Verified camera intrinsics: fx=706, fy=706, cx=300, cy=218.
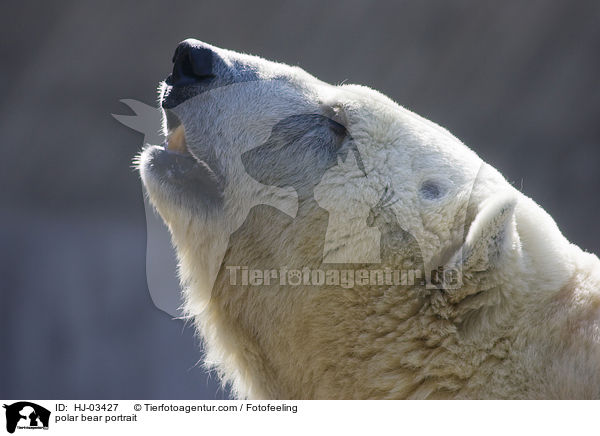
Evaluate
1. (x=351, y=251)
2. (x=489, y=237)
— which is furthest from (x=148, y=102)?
(x=489, y=237)

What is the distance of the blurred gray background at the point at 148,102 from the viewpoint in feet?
16.7

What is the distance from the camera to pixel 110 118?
5.36 m

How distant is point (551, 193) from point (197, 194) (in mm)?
4307

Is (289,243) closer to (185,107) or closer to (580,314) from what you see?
(185,107)

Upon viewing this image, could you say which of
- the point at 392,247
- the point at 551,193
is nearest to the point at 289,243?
the point at 392,247

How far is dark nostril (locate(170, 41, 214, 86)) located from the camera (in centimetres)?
209

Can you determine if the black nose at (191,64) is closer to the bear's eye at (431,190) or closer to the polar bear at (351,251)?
the polar bear at (351,251)

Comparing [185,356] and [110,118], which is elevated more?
[110,118]

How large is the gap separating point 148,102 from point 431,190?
3901mm
